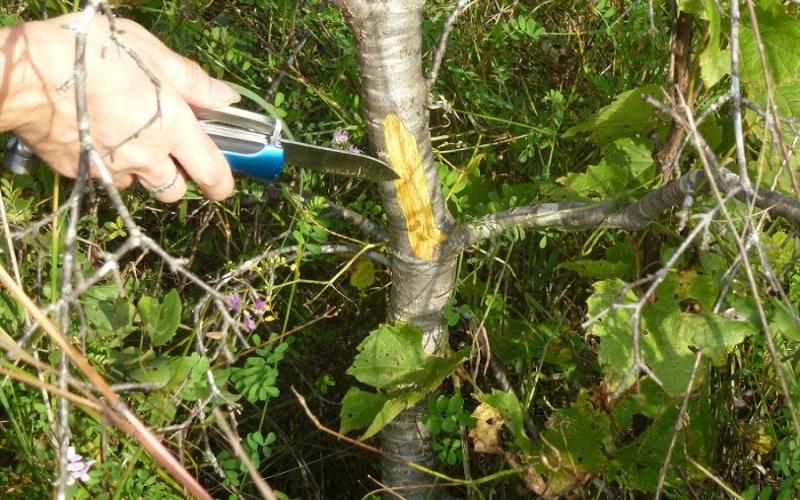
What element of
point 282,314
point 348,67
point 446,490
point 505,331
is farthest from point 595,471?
point 348,67

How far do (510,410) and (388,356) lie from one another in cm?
27

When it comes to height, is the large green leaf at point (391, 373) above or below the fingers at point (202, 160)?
below

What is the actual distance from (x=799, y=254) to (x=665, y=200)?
1.05ft

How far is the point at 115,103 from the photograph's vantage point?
4.24 feet

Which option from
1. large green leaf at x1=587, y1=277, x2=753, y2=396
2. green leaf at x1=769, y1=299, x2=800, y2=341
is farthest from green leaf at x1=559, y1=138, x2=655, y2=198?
green leaf at x1=769, y1=299, x2=800, y2=341

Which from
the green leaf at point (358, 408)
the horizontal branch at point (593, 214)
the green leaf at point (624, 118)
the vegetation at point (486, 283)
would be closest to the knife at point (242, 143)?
the vegetation at point (486, 283)

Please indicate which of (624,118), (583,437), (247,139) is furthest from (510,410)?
(247,139)

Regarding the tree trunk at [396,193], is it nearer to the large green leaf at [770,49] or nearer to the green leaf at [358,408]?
the green leaf at [358,408]

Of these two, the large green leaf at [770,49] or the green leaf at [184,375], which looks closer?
the large green leaf at [770,49]

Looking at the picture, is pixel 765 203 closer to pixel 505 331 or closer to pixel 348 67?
pixel 505 331

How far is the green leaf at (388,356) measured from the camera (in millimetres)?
1681

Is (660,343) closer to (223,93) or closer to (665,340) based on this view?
(665,340)

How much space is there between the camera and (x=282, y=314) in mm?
2137

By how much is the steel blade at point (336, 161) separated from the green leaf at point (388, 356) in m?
0.34
